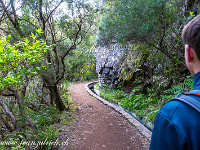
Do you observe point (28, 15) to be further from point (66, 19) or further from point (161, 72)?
point (161, 72)

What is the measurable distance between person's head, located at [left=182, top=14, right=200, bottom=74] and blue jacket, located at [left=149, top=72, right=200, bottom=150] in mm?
129

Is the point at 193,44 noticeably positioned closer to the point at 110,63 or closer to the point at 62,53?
the point at 62,53

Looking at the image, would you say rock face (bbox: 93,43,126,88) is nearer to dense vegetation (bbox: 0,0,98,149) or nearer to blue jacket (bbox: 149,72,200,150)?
dense vegetation (bbox: 0,0,98,149)

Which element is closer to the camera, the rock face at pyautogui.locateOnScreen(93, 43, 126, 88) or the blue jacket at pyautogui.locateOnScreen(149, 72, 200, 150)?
the blue jacket at pyautogui.locateOnScreen(149, 72, 200, 150)

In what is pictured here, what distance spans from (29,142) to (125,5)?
469 cm

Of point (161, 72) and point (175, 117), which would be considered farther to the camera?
point (161, 72)

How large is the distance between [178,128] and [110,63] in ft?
33.3

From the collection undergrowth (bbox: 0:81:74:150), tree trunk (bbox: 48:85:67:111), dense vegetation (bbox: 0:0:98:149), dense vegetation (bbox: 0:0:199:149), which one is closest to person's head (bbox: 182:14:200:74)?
dense vegetation (bbox: 0:0:199:149)

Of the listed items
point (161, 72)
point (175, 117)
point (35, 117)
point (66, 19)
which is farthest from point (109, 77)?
point (175, 117)

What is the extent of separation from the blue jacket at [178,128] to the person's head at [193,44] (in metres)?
0.13

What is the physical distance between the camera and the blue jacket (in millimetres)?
648

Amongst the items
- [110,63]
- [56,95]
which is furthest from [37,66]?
[110,63]

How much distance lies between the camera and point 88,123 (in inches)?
229

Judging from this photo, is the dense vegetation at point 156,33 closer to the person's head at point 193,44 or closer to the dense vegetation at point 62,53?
the dense vegetation at point 62,53
